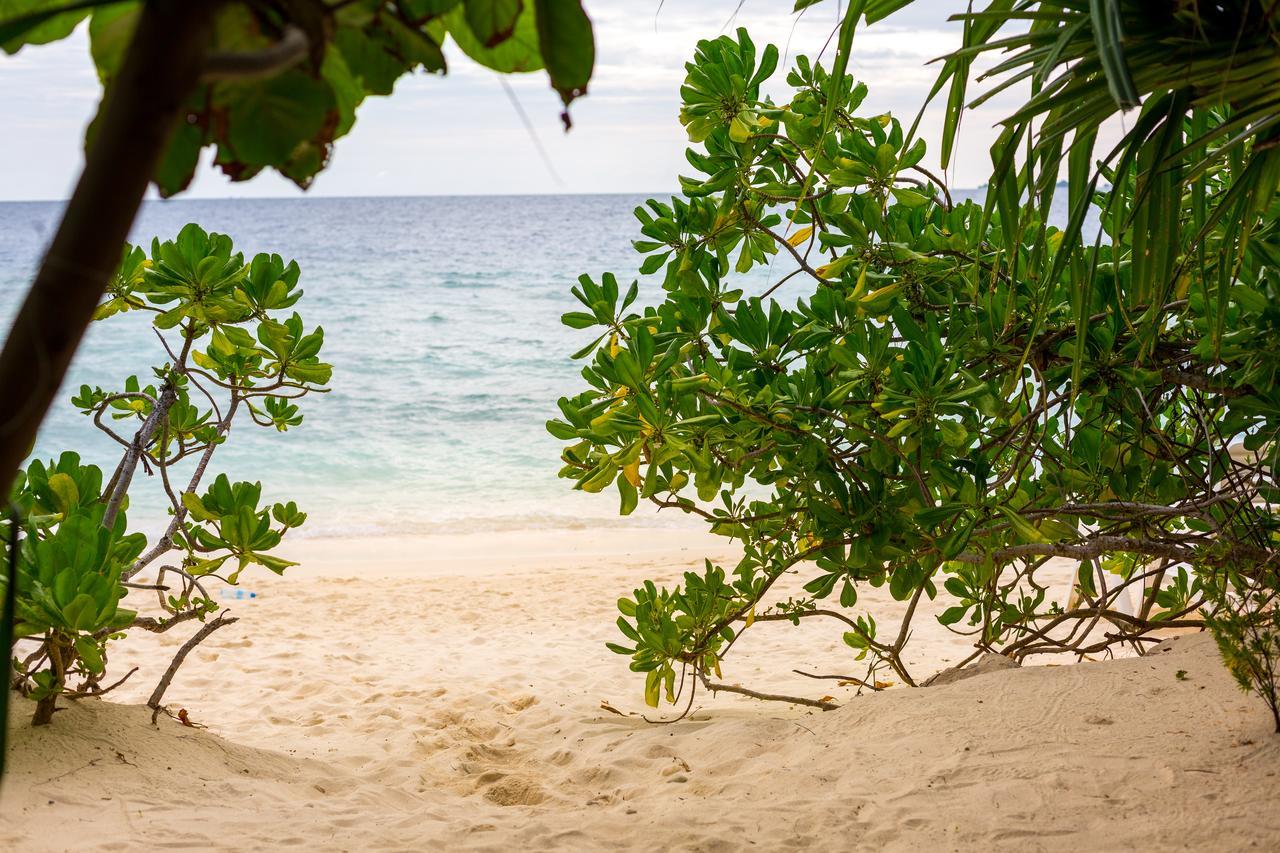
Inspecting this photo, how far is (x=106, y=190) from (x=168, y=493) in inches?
95.2

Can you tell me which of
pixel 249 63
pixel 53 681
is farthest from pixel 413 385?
pixel 249 63

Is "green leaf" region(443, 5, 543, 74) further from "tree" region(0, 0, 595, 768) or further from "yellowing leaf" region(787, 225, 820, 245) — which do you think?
"yellowing leaf" region(787, 225, 820, 245)

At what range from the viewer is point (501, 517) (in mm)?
9008

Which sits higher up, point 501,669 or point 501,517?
point 501,517

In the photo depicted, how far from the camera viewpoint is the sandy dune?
1.97m

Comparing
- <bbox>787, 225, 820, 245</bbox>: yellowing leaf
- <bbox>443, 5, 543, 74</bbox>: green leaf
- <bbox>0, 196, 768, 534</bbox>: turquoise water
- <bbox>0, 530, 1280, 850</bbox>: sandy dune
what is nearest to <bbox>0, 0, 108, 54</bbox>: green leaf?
<bbox>0, 196, 768, 534</bbox>: turquoise water

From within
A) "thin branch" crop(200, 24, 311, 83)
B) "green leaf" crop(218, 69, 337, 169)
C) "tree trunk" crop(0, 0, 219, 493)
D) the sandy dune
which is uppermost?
"green leaf" crop(218, 69, 337, 169)

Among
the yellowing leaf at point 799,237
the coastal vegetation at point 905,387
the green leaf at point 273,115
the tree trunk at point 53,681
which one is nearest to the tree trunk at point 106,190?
the green leaf at point 273,115

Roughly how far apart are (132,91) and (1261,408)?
7.89 feet

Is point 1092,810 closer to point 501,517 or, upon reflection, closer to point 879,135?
point 879,135

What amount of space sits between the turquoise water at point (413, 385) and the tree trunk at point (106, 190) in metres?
0.02

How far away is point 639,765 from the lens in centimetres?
295

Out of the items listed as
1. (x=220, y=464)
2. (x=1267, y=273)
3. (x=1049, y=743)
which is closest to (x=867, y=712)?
(x=1049, y=743)

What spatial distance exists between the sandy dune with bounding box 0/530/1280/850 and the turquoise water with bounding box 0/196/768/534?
986 millimetres
